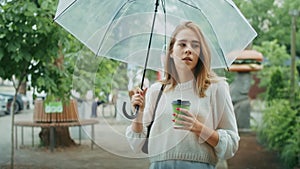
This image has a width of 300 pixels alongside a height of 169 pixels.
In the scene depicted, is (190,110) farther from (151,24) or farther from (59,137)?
(59,137)

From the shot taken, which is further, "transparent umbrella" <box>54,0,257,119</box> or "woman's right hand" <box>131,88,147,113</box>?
"transparent umbrella" <box>54,0,257,119</box>

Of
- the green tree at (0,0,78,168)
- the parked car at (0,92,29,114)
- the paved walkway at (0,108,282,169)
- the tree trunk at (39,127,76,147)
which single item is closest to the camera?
the green tree at (0,0,78,168)

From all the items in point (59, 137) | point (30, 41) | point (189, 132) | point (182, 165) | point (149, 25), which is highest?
point (30, 41)

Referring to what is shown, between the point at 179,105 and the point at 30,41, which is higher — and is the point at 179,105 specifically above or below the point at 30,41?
below

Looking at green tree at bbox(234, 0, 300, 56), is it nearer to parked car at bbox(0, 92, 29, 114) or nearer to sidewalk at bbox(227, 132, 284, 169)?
sidewalk at bbox(227, 132, 284, 169)

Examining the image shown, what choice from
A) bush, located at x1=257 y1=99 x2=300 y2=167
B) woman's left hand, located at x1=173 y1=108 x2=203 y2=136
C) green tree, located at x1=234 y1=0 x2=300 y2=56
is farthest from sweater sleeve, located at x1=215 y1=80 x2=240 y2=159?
green tree, located at x1=234 y1=0 x2=300 y2=56

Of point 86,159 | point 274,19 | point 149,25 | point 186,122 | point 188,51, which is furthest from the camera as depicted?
point 274,19

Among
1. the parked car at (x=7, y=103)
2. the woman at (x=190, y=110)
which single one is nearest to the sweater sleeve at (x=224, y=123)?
the woman at (x=190, y=110)

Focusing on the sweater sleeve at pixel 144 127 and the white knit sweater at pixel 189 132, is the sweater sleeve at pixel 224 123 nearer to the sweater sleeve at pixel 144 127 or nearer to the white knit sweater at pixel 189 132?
the white knit sweater at pixel 189 132

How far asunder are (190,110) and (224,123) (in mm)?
167

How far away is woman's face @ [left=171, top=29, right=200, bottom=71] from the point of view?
169 centimetres

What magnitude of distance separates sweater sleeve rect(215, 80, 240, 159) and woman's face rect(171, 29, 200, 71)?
145mm

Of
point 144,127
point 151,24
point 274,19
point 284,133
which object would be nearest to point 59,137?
point 284,133

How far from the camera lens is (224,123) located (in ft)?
5.60
